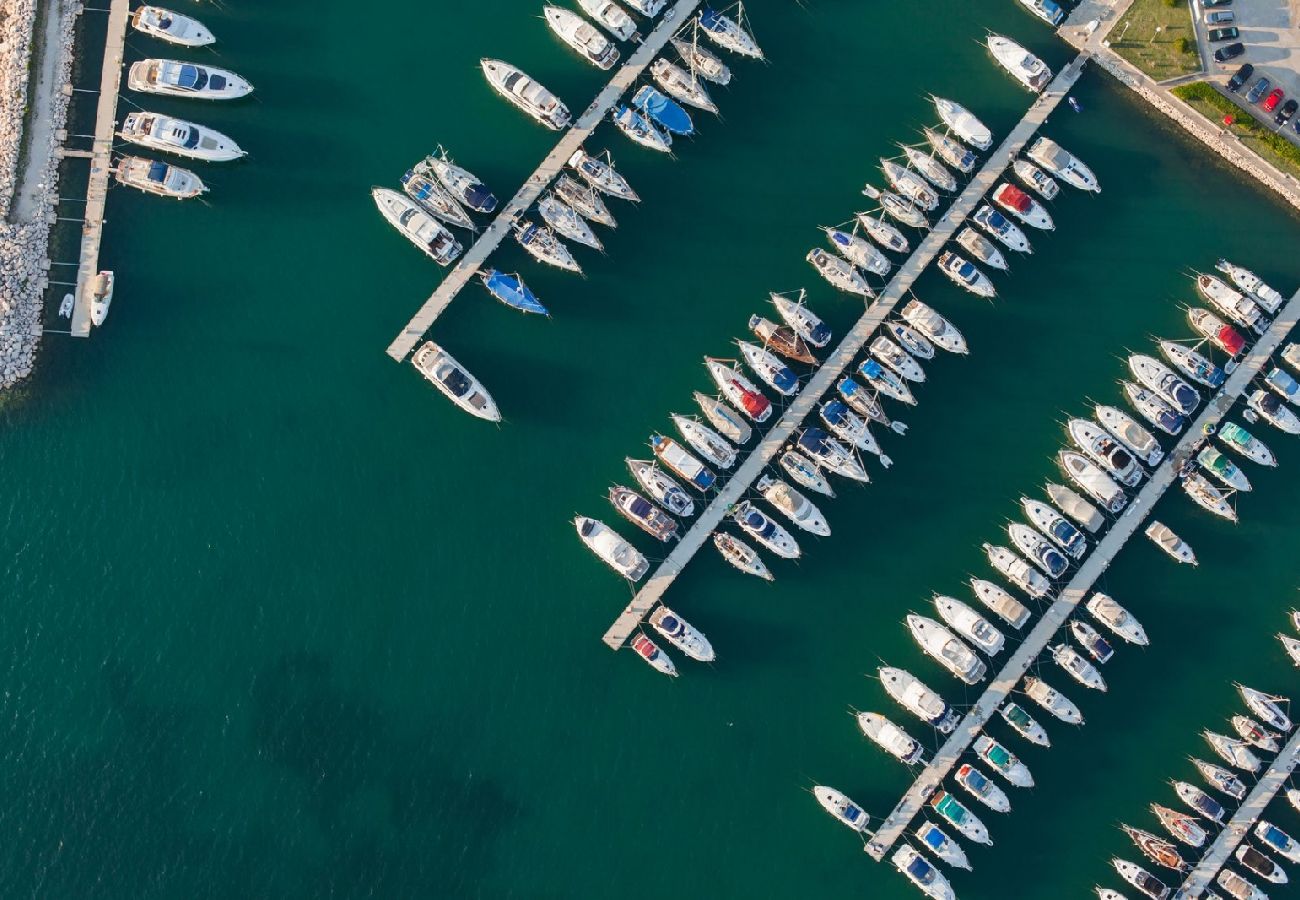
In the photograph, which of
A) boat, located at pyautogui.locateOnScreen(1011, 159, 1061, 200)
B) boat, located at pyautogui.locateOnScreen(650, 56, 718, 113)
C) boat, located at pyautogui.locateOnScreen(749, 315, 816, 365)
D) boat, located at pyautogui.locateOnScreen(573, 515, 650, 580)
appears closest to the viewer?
boat, located at pyautogui.locateOnScreen(573, 515, 650, 580)

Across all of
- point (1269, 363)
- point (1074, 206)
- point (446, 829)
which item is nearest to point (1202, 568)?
point (1269, 363)

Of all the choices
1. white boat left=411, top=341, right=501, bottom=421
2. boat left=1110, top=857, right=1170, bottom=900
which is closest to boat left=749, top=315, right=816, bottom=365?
white boat left=411, top=341, right=501, bottom=421

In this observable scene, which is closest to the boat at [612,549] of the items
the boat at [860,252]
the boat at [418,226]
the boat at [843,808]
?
the boat at [843,808]

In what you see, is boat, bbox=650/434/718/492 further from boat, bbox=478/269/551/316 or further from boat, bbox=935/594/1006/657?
boat, bbox=935/594/1006/657

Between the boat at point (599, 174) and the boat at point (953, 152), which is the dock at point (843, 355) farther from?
the boat at point (599, 174)

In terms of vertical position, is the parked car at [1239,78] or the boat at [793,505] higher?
the parked car at [1239,78]

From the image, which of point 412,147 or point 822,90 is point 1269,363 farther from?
point 412,147

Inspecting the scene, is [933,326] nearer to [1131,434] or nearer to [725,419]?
[1131,434]
